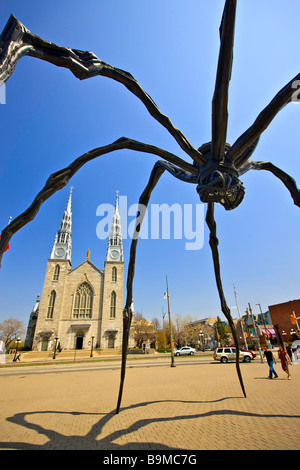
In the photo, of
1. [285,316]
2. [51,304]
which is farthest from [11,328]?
[285,316]

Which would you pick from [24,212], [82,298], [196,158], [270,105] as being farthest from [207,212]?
[82,298]

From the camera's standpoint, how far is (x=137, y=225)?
4414 millimetres

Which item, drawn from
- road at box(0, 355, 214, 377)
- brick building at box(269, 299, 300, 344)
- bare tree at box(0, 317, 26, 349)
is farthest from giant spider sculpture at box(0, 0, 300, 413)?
bare tree at box(0, 317, 26, 349)

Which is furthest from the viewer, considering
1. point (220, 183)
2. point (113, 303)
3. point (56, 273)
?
point (56, 273)

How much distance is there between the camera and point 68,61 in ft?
7.93

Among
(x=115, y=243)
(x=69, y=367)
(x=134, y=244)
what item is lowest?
(x=69, y=367)

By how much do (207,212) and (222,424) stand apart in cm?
437

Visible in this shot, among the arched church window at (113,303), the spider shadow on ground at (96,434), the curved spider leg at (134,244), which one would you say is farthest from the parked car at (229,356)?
the arched church window at (113,303)

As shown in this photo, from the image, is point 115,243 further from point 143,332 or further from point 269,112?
point 269,112

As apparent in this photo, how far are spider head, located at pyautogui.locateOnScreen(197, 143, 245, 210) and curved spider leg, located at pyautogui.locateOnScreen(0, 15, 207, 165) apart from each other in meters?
0.23

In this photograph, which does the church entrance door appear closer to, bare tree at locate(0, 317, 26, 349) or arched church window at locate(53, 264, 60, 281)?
arched church window at locate(53, 264, 60, 281)

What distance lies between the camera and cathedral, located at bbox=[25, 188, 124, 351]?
42719mm

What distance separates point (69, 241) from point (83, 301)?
14.8 metres
